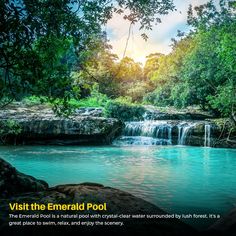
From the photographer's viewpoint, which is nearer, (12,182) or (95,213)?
(95,213)

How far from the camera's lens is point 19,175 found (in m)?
5.56

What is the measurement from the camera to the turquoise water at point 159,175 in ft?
23.3

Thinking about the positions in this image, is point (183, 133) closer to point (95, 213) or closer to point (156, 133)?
point (156, 133)

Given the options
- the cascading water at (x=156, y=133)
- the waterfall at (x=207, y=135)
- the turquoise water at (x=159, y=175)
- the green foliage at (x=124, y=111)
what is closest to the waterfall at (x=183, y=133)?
the cascading water at (x=156, y=133)

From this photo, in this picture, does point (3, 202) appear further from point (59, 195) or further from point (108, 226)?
point (108, 226)

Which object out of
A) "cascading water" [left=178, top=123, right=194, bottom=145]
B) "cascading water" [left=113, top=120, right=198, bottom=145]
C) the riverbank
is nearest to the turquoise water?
the riverbank

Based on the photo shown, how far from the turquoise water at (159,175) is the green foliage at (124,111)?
30.9ft

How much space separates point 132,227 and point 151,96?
30271 millimetres

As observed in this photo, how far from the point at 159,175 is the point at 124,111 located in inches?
571

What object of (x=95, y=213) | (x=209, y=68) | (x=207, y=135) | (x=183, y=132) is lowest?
(x=95, y=213)

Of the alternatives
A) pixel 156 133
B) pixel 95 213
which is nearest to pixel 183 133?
pixel 156 133

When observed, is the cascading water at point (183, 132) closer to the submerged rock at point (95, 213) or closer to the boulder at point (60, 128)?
the boulder at point (60, 128)

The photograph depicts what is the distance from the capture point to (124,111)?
24.5 meters

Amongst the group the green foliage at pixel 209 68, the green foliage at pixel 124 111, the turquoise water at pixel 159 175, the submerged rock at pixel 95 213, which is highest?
the green foliage at pixel 209 68
